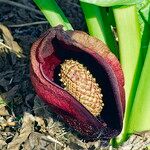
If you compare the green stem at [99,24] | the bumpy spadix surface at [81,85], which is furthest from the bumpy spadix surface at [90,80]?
the green stem at [99,24]

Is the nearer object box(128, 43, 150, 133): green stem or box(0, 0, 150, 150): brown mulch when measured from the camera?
box(128, 43, 150, 133): green stem

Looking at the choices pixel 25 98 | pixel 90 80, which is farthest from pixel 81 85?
pixel 25 98

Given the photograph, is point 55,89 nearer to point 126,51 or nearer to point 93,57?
point 93,57

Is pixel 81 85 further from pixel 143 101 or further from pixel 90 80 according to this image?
pixel 143 101

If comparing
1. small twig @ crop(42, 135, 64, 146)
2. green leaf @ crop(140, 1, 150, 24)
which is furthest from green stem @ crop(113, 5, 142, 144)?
small twig @ crop(42, 135, 64, 146)

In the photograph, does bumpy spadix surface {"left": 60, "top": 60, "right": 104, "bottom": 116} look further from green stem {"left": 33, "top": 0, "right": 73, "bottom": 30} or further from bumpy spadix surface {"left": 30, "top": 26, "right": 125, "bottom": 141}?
green stem {"left": 33, "top": 0, "right": 73, "bottom": 30}

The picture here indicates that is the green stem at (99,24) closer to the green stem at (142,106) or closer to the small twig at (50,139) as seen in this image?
the green stem at (142,106)
